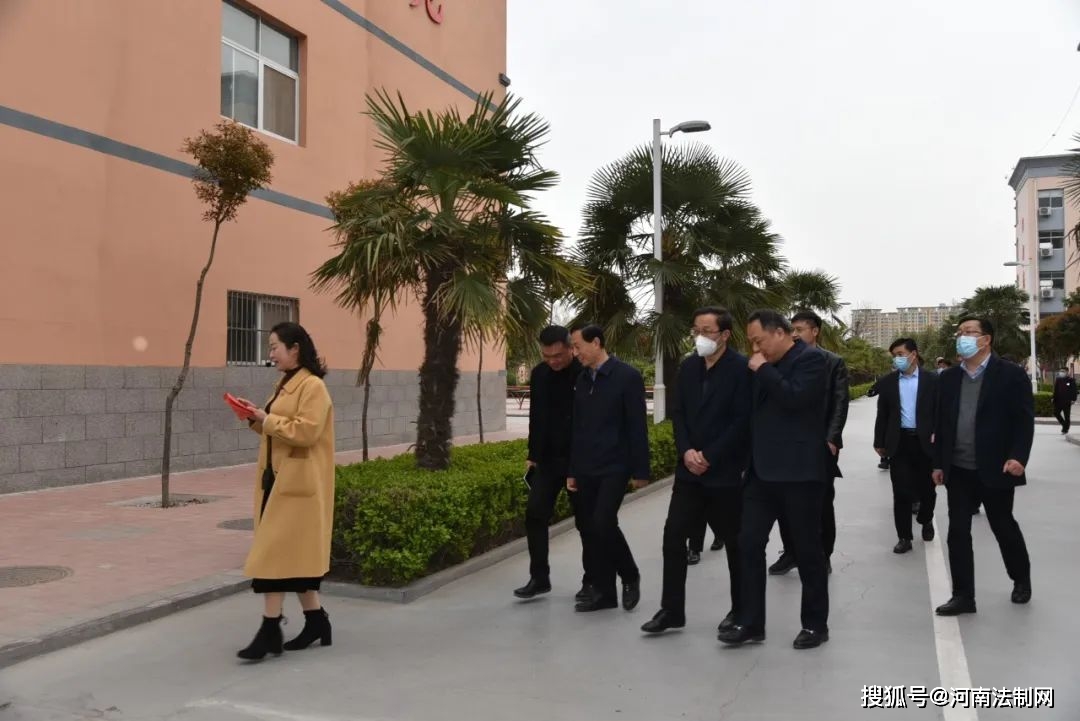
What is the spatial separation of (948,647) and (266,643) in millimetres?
3527

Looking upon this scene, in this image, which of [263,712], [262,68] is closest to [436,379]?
[263,712]

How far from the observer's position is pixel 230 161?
10.3 m

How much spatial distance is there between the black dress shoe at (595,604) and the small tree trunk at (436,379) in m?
2.47

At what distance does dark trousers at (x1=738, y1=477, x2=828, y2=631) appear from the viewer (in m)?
4.85

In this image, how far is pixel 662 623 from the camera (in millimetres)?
5117

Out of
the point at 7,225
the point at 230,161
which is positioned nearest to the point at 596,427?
the point at 230,161

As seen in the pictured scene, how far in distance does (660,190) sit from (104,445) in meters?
9.04

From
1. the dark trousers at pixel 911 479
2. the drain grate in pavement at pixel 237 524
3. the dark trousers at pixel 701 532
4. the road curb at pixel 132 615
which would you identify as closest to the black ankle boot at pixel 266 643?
the road curb at pixel 132 615

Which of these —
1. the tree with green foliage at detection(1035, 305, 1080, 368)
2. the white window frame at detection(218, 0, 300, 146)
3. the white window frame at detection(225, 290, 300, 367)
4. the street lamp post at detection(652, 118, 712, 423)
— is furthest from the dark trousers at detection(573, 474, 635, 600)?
the tree with green foliage at detection(1035, 305, 1080, 368)

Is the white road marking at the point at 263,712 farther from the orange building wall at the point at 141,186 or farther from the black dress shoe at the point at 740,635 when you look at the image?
the orange building wall at the point at 141,186

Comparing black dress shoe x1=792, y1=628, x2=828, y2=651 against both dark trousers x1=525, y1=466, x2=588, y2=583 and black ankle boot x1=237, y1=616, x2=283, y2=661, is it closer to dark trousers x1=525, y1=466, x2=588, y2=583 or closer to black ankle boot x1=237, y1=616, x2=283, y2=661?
dark trousers x1=525, y1=466, x2=588, y2=583

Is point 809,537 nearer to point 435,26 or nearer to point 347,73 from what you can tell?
point 347,73

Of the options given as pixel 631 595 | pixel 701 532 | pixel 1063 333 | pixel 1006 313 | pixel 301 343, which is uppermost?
pixel 1006 313

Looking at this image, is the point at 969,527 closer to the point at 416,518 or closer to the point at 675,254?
the point at 416,518
